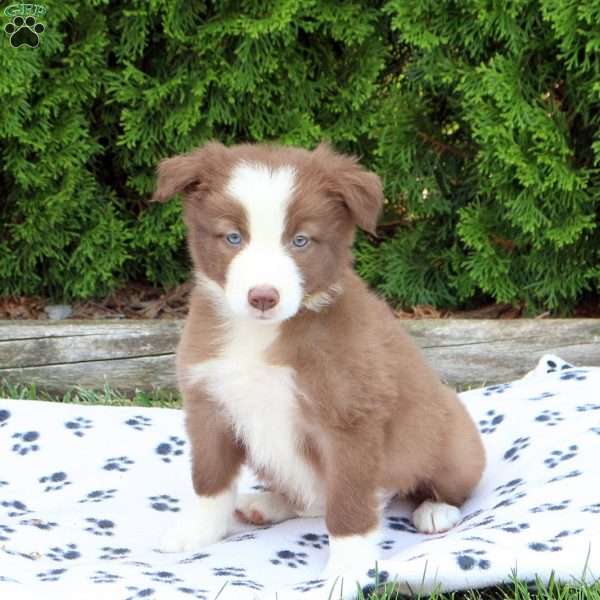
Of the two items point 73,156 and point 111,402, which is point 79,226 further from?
point 111,402

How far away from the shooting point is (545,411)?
445 centimetres

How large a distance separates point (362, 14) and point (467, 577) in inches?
160

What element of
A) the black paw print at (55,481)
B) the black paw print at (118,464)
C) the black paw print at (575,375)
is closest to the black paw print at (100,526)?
the black paw print at (55,481)

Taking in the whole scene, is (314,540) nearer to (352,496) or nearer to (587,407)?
(352,496)

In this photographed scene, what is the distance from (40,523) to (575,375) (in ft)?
8.45

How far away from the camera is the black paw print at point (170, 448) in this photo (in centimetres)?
441

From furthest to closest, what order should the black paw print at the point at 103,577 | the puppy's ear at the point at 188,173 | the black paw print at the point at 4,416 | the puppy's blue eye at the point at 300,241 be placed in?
the black paw print at the point at 4,416
the puppy's ear at the point at 188,173
the puppy's blue eye at the point at 300,241
the black paw print at the point at 103,577

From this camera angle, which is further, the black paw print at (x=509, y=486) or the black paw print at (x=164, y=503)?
the black paw print at (x=164, y=503)

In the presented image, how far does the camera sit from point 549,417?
439 cm

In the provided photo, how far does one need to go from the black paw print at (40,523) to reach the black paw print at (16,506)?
150 millimetres

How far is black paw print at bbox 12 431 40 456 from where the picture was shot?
4324 millimetres

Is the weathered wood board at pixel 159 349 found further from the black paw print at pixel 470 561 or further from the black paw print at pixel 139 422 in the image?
the black paw print at pixel 470 561

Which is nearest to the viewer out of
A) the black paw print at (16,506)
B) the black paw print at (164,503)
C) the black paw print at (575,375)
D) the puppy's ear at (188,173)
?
the puppy's ear at (188,173)

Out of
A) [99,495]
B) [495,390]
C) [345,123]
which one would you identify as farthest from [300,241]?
[345,123]
